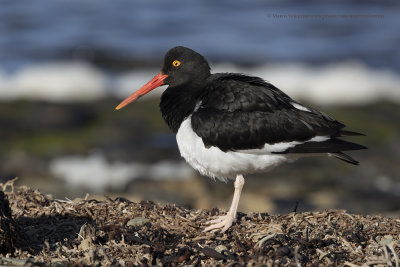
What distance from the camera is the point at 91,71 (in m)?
15.9

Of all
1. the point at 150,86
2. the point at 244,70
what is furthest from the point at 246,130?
the point at 244,70

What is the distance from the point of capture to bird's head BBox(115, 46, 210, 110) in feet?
17.8

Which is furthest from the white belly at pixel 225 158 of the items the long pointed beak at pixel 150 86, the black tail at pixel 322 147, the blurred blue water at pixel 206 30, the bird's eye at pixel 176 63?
the blurred blue water at pixel 206 30

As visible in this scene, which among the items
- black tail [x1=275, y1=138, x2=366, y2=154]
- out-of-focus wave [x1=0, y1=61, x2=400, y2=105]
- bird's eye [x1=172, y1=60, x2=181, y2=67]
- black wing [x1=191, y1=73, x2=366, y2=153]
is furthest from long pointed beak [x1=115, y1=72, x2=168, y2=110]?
out-of-focus wave [x1=0, y1=61, x2=400, y2=105]

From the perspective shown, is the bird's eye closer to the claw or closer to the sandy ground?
the sandy ground

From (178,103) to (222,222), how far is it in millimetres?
1342

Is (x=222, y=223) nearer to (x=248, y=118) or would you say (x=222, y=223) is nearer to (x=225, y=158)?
(x=225, y=158)

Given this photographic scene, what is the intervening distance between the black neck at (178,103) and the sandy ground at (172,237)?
0.85 m

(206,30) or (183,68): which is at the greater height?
(206,30)

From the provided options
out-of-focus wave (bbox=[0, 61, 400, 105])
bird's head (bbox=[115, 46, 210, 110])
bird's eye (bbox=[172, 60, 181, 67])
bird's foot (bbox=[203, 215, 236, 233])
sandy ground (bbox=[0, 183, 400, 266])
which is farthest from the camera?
out-of-focus wave (bbox=[0, 61, 400, 105])

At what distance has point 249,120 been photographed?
4707 millimetres

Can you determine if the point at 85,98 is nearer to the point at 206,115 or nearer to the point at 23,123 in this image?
the point at 23,123

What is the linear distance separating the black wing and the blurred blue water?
40.0ft

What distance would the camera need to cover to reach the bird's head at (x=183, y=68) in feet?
17.8
